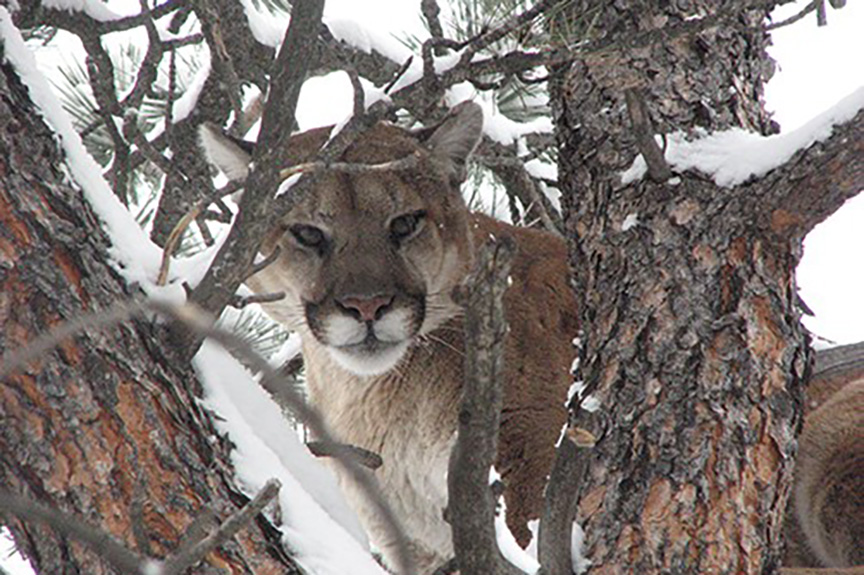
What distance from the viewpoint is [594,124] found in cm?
237

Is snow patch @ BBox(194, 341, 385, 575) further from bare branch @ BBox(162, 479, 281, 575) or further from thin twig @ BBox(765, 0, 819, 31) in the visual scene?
thin twig @ BBox(765, 0, 819, 31)

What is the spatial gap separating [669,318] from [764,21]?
2.76 feet

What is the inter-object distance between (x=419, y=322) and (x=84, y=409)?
174 centimetres

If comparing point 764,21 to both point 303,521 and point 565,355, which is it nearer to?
point 565,355

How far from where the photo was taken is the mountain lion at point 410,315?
3.01 meters

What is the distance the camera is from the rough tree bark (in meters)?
1.83

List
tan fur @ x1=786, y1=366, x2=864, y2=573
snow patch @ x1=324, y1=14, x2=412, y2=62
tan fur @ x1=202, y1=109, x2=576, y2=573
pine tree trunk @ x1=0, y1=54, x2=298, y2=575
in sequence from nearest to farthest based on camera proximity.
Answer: pine tree trunk @ x1=0, y1=54, x2=298, y2=575, tan fur @ x1=786, y1=366, x2=864, y2=573, tan fur @ x1=202, y1=109, x2=576, y2=573, snow patch @ x1=324, y1=14, x2=412, y2=62

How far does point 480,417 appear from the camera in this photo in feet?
4.00

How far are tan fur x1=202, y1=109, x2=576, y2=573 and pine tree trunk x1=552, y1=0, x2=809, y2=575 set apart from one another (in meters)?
0.81

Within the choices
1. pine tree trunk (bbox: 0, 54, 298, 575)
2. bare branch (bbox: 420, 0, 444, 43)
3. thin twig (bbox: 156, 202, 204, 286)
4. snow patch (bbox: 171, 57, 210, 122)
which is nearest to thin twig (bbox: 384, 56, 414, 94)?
bare branch (bbox: 420, 0, 444, 43)

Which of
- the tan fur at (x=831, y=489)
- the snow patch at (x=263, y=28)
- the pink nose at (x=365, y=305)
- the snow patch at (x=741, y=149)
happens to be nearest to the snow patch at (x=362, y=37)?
the snow patch at (x=263, y=28)

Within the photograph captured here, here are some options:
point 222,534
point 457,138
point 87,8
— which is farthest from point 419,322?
point 222,534

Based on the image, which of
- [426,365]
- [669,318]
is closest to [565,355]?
[426,365]

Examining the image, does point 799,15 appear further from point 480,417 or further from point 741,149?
point 480,417
